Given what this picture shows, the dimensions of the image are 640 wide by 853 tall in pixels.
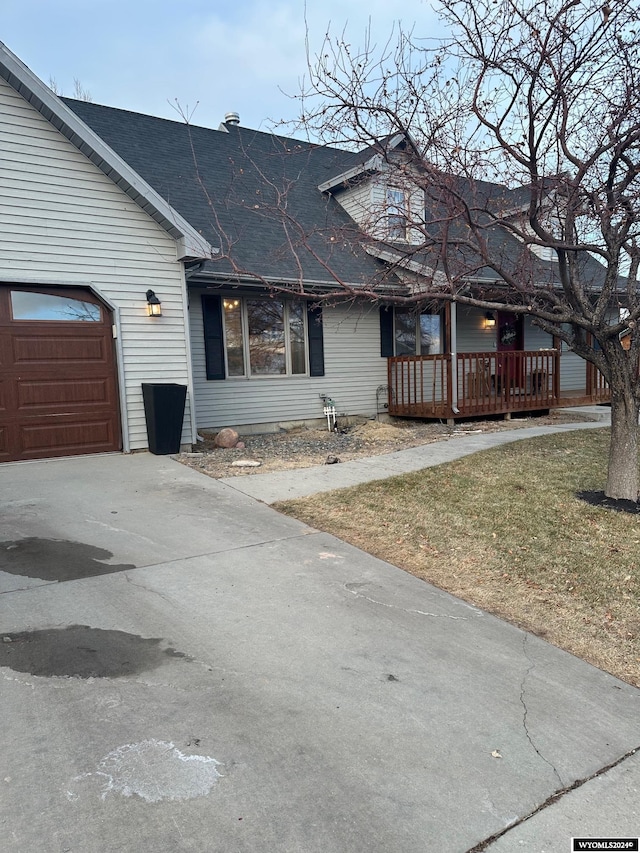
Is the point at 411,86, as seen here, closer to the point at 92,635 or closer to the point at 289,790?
the point at 92,635

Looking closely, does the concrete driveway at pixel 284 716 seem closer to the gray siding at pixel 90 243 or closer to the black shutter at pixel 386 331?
the gray siding at pixel 90 243

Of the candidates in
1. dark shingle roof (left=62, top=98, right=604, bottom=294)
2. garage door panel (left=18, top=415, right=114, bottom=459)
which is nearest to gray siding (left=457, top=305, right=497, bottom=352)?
dark shingle roof (left=62, top=98, right=604, bottom=294)

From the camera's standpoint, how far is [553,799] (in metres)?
2.05

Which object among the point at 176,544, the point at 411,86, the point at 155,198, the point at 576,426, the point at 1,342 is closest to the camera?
the point at 176,544

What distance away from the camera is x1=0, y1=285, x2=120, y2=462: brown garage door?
7328 millimetres

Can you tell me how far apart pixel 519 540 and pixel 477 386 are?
A: 7.78m

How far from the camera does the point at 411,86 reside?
18.2ft

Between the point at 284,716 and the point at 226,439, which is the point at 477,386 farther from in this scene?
the point at 284,716

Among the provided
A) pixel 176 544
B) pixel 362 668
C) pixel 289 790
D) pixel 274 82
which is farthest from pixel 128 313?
pixel 289 790

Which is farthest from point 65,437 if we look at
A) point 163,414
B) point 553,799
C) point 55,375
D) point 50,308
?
point 553,799

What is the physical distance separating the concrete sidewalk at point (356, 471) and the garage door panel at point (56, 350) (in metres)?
2.86

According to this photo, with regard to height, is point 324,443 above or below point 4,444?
below

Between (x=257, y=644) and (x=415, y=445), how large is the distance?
620 cm

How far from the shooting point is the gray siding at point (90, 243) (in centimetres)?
717
